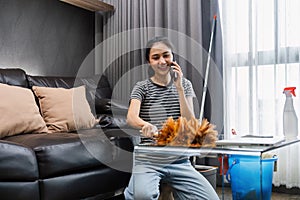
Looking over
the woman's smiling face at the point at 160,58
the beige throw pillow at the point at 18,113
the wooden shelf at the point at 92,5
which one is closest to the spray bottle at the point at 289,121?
the woman's smiling face at the point at 160,58

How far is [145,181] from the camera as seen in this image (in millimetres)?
1765

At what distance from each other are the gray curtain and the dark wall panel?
7.9 inches

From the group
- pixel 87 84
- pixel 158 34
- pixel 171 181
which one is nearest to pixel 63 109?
pixel 87 84

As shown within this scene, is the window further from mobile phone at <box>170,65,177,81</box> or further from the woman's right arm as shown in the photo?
the woman's right arm

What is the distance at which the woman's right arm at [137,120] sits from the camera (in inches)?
71.4

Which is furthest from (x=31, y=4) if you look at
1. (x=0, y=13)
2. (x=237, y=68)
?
(x=237, y=68)

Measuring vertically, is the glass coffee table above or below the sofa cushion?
above

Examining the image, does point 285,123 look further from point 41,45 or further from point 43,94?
point 41,45

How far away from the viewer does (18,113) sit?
246 centimetres

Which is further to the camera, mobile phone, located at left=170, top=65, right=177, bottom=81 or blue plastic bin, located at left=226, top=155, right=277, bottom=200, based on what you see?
mobile phone, located at left=170, top=65, right=177, bottom=81

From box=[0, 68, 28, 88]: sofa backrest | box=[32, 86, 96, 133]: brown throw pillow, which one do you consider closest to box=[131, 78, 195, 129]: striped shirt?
box=[32, 86, 96, 133]: brown throw pillow

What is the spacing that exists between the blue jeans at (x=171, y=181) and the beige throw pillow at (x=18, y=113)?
3.07ft

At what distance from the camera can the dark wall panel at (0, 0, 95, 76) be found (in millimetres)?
3164

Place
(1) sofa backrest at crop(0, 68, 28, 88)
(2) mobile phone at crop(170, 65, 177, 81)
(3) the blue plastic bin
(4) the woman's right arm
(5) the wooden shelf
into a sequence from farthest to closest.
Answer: (5) the wooden shelf
(1) sofa backrest at crop(0, 68, 28, 88)
(2) mobile phone at crop(170, 65, 177, 81)
(4) the woman's right arm
(3) the blue plastic bin
